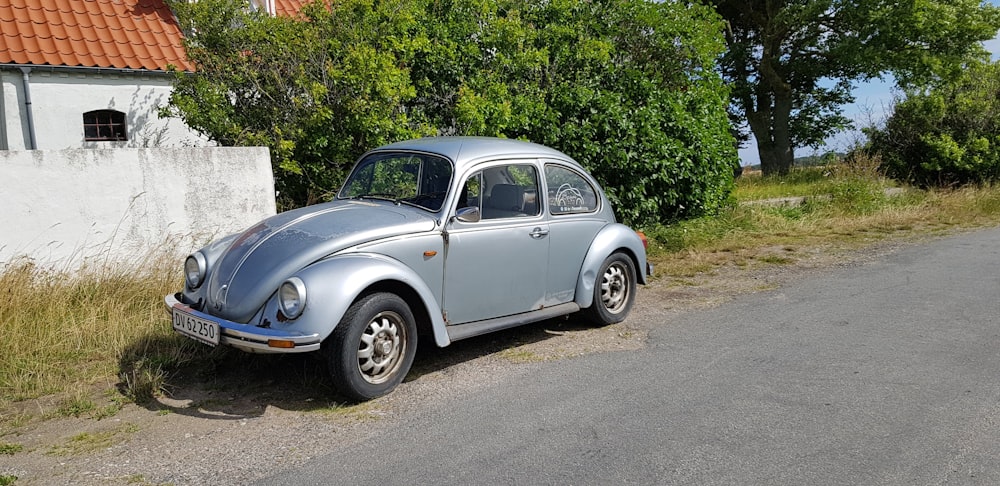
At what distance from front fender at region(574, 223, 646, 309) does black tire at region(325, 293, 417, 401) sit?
1879 millimetres

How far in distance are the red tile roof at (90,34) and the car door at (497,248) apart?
7989mm

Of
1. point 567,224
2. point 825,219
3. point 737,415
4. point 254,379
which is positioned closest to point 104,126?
point 254,379

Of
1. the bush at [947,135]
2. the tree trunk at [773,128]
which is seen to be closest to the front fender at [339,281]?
the bush at [947,135]

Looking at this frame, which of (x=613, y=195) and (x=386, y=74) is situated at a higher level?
(x=386, y=74)

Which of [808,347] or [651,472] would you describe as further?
[808,347]

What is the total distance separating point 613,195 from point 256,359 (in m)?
6.58

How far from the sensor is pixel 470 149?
6.11m

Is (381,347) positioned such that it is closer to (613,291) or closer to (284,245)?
(284,245)

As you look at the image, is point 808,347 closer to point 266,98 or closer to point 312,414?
point 312,414

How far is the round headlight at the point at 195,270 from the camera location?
17.9ft

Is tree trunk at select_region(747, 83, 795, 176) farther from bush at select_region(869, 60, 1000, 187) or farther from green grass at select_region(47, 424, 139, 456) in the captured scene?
green grass at select_region(47, 424, 139, 456)

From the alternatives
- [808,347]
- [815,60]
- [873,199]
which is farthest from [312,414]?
[815,60]

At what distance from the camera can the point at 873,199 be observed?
15094mm

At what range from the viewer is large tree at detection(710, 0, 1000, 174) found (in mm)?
18859
